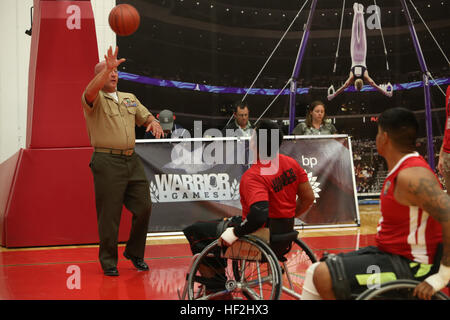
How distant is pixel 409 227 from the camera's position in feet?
7.36

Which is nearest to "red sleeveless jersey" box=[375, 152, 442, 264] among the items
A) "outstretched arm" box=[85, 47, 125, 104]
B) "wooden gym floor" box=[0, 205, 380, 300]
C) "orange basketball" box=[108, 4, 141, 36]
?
"wooden gym floor" box=[0, 205, 380, 300]

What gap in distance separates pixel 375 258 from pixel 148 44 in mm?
7159

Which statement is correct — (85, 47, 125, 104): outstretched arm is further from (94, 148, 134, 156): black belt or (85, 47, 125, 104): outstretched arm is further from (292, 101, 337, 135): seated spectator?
(292, 101, 337, 135): seated spectator

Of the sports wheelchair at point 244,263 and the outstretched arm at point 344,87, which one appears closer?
the sports wheelchair at point 244,263

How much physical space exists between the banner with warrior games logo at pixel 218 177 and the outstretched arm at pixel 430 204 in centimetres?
431

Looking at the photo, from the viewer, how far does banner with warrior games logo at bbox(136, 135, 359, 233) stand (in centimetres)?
630

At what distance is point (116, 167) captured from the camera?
452 cm

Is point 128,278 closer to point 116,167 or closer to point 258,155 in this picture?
point 116,167

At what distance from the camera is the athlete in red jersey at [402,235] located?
213 cm

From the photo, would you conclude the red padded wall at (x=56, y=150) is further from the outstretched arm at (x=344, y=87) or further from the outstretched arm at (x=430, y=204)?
the outstretched arm at (x=344, y=87)

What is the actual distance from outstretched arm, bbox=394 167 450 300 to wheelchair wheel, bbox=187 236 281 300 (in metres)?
0.78

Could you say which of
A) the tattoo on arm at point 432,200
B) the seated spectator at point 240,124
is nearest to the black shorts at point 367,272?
the tattoo on arm at point 432,200

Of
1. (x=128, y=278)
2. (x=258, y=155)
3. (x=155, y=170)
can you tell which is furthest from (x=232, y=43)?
(x=258, y=155)

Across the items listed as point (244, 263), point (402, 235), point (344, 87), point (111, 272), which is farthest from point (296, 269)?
point (344, 87)
